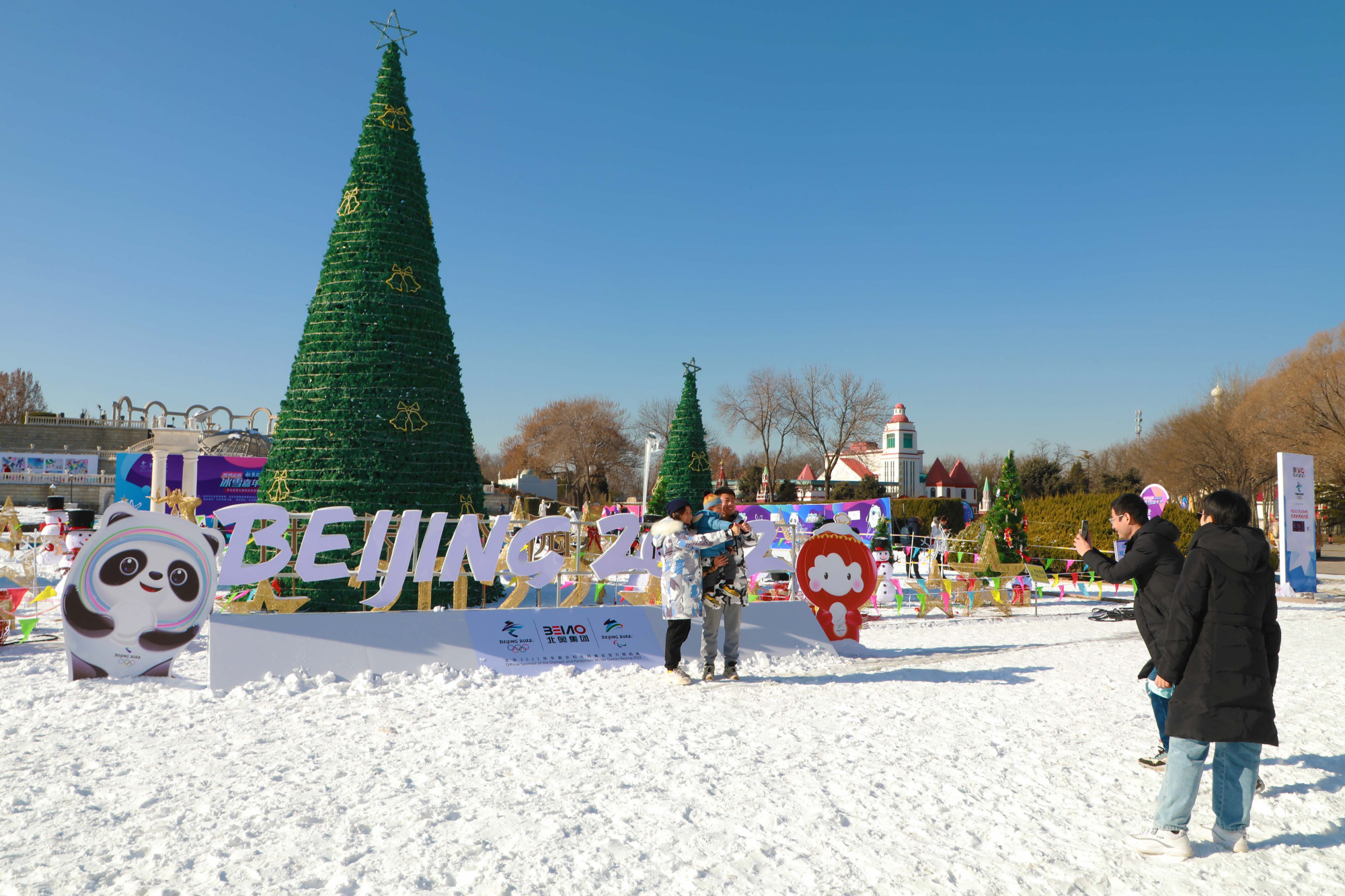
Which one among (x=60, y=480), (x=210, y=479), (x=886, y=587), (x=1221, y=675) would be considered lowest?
(x=886, y=587)

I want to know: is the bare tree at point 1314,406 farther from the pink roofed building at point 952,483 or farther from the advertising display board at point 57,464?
the advertising display board at point 57,464

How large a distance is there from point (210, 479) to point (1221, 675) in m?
25.0

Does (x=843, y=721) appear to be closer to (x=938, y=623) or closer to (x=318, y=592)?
(x=318, y=592)

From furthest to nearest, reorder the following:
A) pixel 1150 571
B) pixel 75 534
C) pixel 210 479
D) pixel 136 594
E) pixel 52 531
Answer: pixel 210 479 → pixel 52 531 → pixel 75 534 → pixel 136 594 → pixel 1150 571

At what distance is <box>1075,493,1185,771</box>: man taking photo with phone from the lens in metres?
4.29

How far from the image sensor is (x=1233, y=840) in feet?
11.3

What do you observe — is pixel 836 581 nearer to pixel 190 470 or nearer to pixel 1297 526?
pixel 1297 526

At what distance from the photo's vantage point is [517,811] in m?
3.81

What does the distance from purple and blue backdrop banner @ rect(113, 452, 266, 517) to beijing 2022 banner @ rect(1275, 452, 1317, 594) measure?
998 inches

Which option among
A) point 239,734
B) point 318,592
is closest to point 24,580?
point 318,592

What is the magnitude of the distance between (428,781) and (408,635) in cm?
280

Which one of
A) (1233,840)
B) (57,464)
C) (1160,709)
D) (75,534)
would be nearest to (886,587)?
(1160,709)

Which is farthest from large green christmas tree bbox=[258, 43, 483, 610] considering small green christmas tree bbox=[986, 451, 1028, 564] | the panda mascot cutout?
small green christmas tree bbox=[986, 451, 1028, 564]

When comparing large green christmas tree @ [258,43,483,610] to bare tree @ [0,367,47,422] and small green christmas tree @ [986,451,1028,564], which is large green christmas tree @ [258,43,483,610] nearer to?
small green christmas tree @ [986,451,1028,564]
